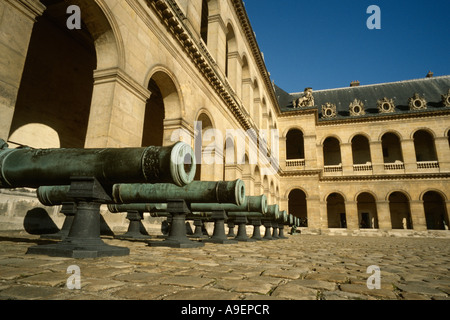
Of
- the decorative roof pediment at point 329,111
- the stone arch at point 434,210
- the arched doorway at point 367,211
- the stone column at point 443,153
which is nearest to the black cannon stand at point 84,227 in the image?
the decorative roof pediment at point 329,111

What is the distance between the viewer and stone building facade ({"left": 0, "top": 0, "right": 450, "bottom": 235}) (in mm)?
6109

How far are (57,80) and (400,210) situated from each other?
29.2 metres

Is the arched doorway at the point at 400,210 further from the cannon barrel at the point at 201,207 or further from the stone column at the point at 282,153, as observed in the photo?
the cannon barrel at the point at 201,207

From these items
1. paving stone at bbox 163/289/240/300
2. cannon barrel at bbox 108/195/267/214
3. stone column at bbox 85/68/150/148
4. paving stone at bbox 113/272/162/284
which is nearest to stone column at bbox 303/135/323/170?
cannon barrel at bbox 108/195/267/214

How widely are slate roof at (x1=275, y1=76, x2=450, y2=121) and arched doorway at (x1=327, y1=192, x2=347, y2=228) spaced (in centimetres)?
837

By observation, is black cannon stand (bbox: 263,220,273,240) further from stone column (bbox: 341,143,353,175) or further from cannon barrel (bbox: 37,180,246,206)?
stone column (bbox: 341,143,353,175)

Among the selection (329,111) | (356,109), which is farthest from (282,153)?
(356,109)

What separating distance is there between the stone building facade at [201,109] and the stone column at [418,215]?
0.07 m

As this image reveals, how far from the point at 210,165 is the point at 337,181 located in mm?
17515

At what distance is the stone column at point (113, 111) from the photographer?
19.3 feet

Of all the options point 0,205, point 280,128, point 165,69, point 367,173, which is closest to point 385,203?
point 367,173
